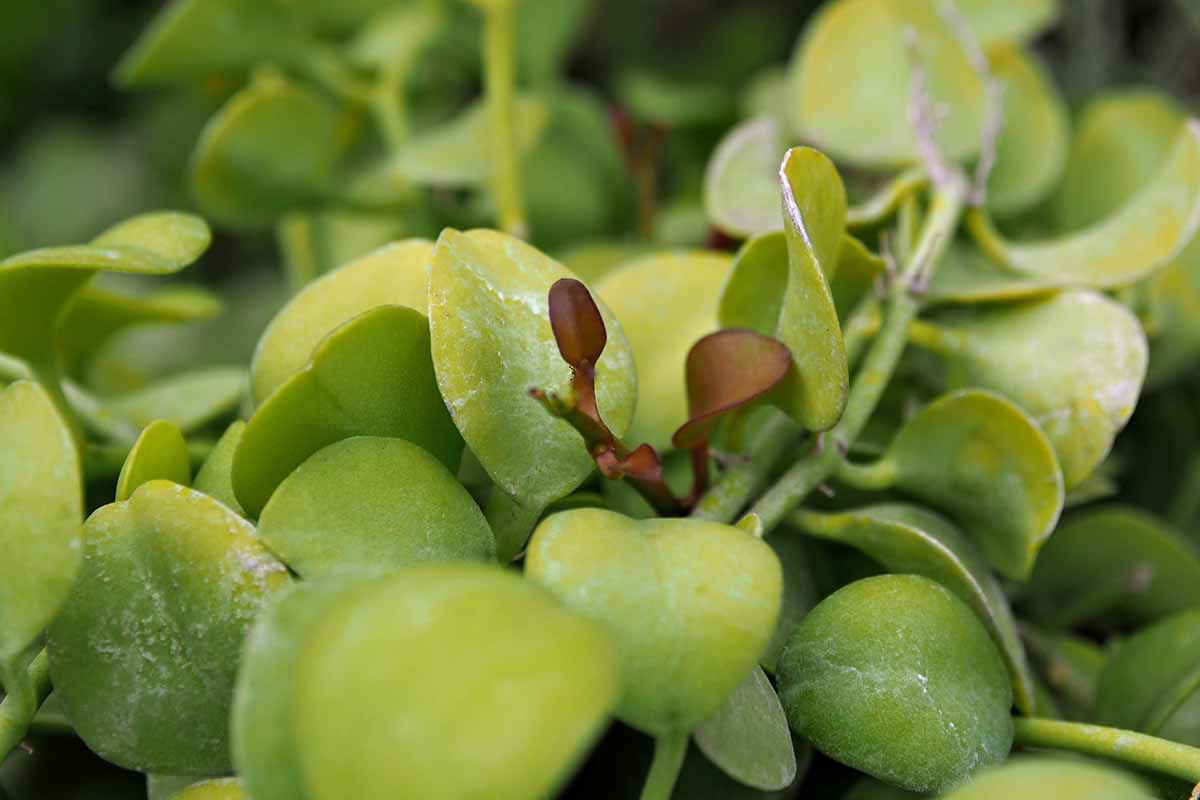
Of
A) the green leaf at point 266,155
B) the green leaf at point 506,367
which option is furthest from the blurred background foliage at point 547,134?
the green leaf at point 506,367

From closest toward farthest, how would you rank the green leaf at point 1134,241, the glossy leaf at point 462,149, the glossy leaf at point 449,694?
the glossy leaf at point 449,694
the green leaf at point 1134,241
the glossy leaf at point 462,149

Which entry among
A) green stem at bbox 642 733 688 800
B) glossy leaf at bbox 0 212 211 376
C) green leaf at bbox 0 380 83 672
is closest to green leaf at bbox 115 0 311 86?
glossy leaf at bbox 0 212 211 376

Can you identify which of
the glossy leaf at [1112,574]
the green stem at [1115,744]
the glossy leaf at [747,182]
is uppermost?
the glossy leaf at [747,182]

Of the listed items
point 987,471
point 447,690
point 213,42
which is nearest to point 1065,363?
point 987,471

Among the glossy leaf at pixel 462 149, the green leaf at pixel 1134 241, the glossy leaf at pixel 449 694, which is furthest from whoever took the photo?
the glossy leaf at pixel 462 149

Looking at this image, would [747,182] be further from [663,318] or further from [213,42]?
[213,42]

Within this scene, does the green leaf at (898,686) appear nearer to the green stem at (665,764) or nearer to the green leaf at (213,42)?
the green stem at (665,764)
